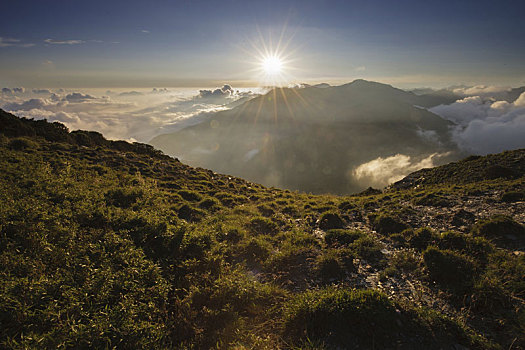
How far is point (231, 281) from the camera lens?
6871 mm

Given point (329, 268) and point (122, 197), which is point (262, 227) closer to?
point (329, 268)

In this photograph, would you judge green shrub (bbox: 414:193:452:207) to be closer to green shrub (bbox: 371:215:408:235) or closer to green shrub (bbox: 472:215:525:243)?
green shrub (bbox: 472:215:525:243)

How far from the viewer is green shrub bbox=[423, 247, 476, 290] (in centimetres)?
734

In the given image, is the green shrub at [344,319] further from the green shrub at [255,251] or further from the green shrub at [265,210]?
the green shrub at [265,210]

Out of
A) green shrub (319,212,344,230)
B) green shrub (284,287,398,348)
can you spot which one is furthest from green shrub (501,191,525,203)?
green shrub (284,287,398,348)

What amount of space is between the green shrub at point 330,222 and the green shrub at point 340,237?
2.09 metres

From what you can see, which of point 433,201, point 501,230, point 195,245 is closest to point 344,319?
point 195,245

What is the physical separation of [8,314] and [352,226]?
48.1ft

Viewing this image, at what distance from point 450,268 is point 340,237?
14.7ft

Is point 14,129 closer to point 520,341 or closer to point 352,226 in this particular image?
point 352,226

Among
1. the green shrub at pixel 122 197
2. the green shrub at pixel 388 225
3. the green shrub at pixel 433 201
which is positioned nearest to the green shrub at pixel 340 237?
the green shrub at pixel 388 225

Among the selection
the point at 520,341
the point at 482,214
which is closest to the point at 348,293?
the point at 520,341

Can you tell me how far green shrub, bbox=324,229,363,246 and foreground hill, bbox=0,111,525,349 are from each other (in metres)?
0.10

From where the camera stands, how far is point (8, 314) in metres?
4.52
